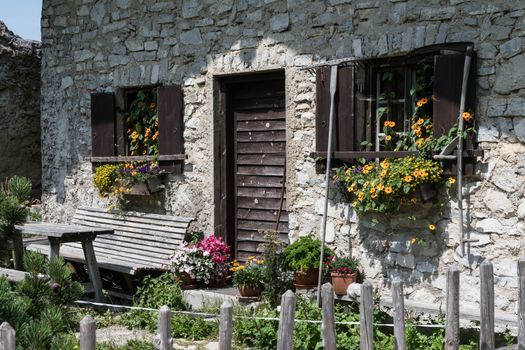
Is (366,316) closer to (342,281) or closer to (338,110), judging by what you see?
(342,281)

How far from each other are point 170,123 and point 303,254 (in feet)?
7.68

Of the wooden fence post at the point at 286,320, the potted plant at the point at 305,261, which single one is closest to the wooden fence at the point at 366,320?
the wooden fence post at the point at 286,320

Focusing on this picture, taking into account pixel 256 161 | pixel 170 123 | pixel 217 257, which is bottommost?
pixel 217 257

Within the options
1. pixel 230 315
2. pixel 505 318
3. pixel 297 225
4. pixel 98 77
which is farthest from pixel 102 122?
pixel 230 315

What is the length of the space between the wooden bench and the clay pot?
1.56 m

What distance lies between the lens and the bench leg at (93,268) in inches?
283

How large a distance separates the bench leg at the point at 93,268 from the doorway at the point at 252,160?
1371 millimetres

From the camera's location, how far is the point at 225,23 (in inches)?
298

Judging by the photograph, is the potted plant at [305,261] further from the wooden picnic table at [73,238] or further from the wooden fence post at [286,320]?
the wooden fence post at [286,320]

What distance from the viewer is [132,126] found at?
28.8 ft

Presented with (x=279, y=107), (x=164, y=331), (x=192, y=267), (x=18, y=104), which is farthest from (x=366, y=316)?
(x=18, y=104)

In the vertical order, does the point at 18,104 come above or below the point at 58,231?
above

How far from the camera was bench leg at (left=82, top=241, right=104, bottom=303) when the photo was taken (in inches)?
283

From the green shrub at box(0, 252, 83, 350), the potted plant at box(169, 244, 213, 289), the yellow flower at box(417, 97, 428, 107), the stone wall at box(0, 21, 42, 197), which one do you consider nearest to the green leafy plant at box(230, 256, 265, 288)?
the potted plant at box(169, 244, 213, 289)
